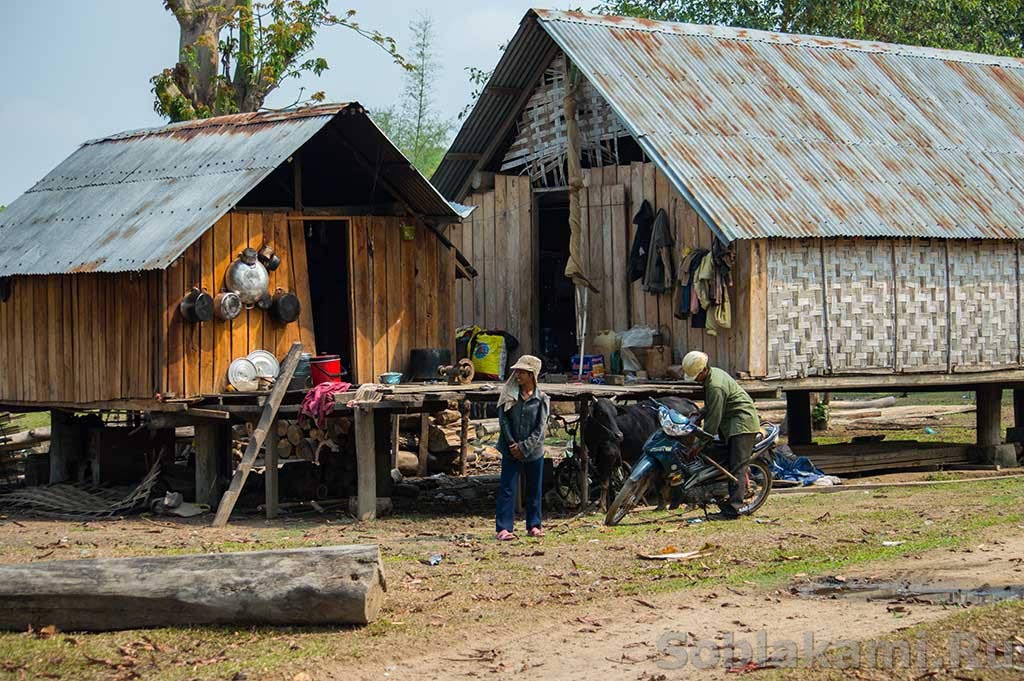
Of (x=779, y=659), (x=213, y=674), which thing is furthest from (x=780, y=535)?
(x=213, y=674)

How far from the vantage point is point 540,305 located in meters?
21.3

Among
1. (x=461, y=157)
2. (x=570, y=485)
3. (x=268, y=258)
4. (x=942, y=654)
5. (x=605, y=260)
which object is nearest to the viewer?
(x=942, y=654)

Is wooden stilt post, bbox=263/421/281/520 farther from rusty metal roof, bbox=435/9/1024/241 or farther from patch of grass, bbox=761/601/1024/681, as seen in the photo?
patch of grass, bbox=761/601/1024/681

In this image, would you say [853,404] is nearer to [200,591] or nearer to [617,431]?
[617,431]

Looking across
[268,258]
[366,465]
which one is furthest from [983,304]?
[268,258]

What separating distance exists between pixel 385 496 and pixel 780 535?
5.51 metres

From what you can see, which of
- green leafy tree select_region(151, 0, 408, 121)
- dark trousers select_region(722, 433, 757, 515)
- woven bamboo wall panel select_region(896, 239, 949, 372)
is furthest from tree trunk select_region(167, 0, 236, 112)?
dark trousers select_region(722, 433, 757, 515)

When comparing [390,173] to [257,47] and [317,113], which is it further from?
[257,47]

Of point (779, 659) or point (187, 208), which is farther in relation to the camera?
point (187, 208)

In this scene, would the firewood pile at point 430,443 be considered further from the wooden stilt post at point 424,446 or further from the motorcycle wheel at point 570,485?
the motorcycle wheel at point 570,485

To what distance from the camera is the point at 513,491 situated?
46.4ft

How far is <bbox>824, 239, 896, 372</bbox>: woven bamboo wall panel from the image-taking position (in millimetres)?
18047

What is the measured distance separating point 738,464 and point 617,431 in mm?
1676

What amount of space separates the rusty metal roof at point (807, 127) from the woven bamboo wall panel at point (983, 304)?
35 centimetres
